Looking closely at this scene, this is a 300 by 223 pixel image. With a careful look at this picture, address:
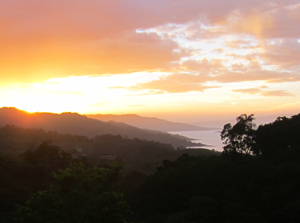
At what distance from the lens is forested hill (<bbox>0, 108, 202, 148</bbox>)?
5388 inches

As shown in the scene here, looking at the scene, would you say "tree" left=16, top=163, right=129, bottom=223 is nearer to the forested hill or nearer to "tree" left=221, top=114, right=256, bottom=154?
"tree" left=221, top=114, right=256, bottom=154

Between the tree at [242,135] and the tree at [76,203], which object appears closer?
the tree at [76,203]

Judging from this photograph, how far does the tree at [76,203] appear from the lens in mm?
11062

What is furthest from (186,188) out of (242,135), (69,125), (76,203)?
(69,125)

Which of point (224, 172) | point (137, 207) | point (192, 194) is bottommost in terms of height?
point (137, 207)

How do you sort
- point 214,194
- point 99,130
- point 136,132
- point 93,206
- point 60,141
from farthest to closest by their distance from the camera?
point 136,132 → point 99,130 → point 60,141 → point 214,194 → point 93,206

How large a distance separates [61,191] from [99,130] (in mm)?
129674

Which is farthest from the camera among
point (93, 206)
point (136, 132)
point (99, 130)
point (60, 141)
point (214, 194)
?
point (136, 132)

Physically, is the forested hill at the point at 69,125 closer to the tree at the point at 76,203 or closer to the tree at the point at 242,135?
the tree at the point at 242,135

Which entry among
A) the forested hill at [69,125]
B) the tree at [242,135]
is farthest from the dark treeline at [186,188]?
the forested hill at [69,125]

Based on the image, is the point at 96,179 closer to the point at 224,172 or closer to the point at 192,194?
the point at 192,194

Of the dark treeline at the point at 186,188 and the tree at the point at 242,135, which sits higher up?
the tree at the point at 242,135

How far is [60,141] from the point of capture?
8462 cm

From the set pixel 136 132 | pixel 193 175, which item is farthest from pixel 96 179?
pixel 136 132
